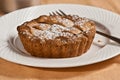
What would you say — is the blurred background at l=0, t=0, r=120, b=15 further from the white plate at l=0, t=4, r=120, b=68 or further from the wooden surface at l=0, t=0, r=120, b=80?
the wooden surface at l=0, t=0, r=120, b=80

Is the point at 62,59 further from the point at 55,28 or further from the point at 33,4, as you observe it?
the point at 33,4

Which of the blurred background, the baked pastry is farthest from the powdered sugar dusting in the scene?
the blurred background

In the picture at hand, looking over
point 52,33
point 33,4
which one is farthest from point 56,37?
point 33,4

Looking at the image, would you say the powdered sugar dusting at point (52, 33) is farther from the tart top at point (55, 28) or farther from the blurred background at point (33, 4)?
the blurred background at point (33, 4)

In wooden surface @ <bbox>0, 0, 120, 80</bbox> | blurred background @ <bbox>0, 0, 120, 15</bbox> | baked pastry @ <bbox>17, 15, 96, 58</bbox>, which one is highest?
baked pastry @ <bbox>17, 15, 96, 58</bbox>

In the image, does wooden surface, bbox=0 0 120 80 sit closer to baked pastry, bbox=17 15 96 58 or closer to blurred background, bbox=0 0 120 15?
baked pastry, bbox=17 15 96 58

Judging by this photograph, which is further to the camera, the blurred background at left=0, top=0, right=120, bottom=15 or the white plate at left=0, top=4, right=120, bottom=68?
the blurred background at left=0, top=0, right=120, bottom=15

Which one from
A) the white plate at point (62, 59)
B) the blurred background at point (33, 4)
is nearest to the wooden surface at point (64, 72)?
the white plate at point (62, 59)

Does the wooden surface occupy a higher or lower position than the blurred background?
higher
